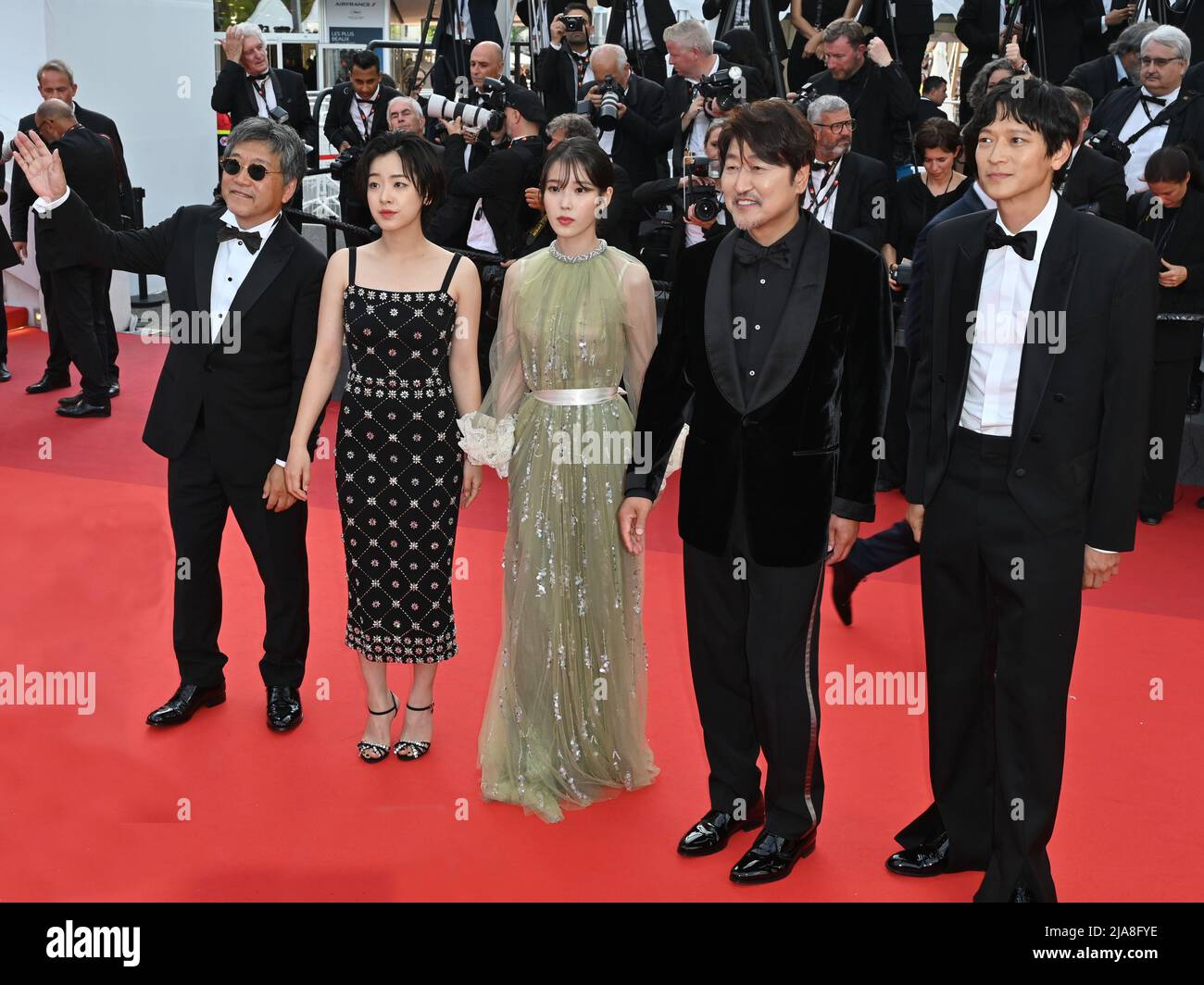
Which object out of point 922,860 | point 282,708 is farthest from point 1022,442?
point 282,708

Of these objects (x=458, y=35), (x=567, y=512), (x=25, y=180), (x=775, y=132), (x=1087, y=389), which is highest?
(x=458, y=35)

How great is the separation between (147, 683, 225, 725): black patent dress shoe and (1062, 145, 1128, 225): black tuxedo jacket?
402cm

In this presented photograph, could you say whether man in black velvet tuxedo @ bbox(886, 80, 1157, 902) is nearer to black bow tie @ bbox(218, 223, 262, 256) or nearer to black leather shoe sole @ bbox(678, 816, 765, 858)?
black leather shoe sole @ bbox(678, 816, 765, 858)

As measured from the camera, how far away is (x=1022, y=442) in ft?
8.91

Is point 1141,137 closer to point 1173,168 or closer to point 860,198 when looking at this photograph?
point 1173,168

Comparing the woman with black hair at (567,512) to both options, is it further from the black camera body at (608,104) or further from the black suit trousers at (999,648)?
the black camera body at (608,104)

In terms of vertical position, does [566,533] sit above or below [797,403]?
below

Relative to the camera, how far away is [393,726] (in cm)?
389

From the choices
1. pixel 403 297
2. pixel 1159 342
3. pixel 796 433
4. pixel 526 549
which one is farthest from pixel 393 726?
pixel 1159 342

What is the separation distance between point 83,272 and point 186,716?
415 centimetres

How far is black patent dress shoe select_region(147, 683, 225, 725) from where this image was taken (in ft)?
12.6

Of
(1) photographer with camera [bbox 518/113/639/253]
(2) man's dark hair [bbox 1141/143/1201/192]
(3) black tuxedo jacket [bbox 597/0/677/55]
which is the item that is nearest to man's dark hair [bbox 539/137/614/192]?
(1) photographer with camera [bbox 518/113/639/253]
